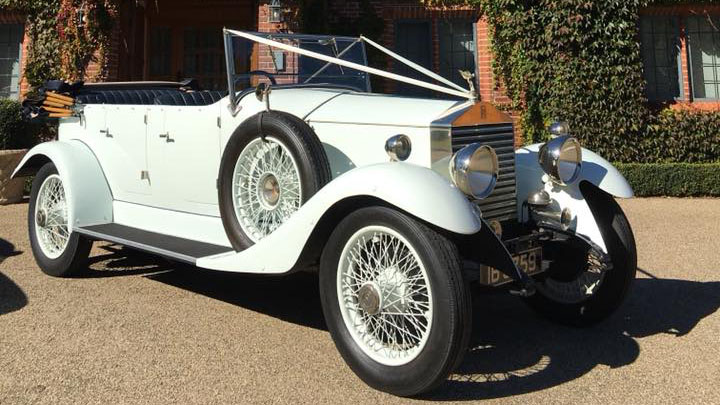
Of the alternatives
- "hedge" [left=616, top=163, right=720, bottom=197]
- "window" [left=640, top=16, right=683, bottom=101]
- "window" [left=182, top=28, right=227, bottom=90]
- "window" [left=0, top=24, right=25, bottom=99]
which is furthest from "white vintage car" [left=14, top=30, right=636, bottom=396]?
"window" [left=640, top=16, right=683, bottom=101]

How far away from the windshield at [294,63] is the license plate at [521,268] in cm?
185

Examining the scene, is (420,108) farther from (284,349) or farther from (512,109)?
(512,109)

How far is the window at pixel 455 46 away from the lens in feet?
33.7

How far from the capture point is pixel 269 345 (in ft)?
9.02

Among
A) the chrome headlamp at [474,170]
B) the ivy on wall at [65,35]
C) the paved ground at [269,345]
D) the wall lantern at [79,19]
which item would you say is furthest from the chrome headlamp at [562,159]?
the wall lantern at [79,19]

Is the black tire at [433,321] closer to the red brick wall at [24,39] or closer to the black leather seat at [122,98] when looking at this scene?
the black leather seat at [122,98]

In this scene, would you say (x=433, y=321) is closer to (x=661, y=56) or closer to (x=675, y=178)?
(x=675, y=178)

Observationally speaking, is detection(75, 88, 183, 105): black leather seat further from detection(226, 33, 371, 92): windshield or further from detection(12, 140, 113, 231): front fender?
detection(226, 33, 371, 92): windshield

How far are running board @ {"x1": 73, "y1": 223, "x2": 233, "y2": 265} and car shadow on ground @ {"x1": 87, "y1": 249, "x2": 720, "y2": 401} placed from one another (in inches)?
18.9

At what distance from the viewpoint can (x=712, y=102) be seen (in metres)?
9.57

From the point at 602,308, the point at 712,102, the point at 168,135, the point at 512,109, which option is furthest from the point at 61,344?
the point at 712,102

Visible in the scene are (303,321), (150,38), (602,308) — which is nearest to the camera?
(602,308)

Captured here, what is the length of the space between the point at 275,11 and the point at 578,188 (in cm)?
747

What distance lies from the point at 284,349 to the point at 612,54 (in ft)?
27.2
